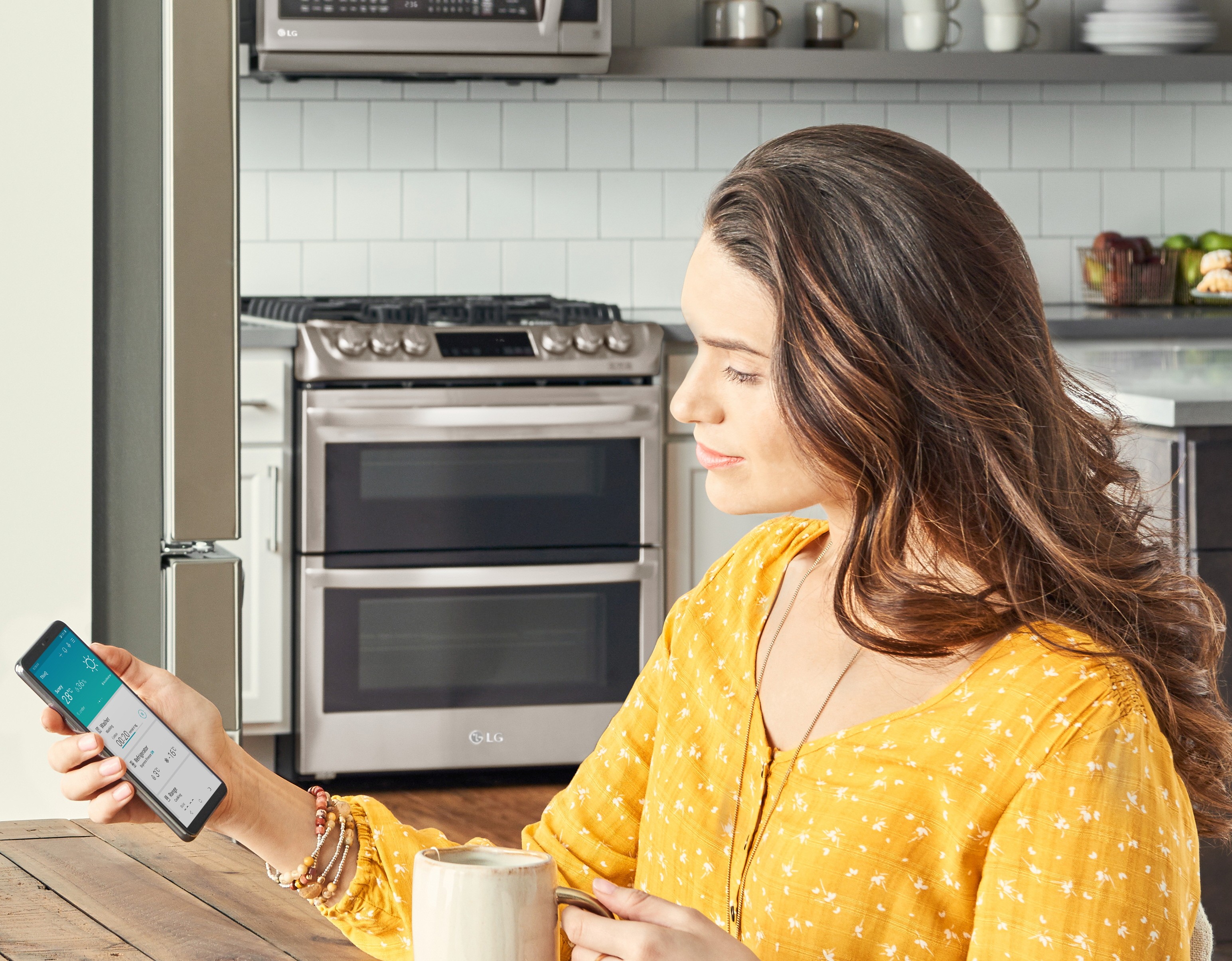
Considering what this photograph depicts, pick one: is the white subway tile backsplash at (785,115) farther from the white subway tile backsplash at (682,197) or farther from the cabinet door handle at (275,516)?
the cabinet door handle at (275,516)

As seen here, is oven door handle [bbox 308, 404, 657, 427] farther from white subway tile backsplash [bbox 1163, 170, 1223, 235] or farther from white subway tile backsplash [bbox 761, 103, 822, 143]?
white subway tile backsplash [bbox 1163, 170, 1223, 235]

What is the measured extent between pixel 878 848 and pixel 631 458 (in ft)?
7.55

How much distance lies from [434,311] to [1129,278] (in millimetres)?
1817

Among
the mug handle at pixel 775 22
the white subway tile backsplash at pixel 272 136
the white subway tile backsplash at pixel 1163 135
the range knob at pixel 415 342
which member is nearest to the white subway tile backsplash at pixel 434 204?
the white subway tile backsplash at pixel 272 136

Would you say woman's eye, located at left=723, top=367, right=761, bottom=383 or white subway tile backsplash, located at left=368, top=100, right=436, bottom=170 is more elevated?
white subway tile backsplash, located at left=368, top=100, right=436, bottom=170

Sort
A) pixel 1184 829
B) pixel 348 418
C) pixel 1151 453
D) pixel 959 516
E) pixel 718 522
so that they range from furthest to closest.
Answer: pixel 718 522
pixel 348 418
pixel 1151 453
pixel 959 516
pixel 1184 829

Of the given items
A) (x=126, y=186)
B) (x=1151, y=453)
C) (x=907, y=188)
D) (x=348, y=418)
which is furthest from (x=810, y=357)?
(x=348, y=418)

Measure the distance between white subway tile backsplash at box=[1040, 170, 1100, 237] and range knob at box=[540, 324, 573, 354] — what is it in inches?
60.7

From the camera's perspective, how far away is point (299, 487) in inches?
117

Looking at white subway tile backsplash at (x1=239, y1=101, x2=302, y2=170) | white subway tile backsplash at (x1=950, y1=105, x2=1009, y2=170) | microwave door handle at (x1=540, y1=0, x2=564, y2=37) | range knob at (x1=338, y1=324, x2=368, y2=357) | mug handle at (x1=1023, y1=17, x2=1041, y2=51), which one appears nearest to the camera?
range knob at (x1=338, y1=324, x2=368, y2=357)

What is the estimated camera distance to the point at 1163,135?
3.89m

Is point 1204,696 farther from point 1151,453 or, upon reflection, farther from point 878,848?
Answer: point 1151,453

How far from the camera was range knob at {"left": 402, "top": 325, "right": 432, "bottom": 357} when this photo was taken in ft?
9.71

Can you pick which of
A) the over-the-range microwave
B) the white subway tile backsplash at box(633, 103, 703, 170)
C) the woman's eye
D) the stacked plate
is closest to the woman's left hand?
the woman's eye
